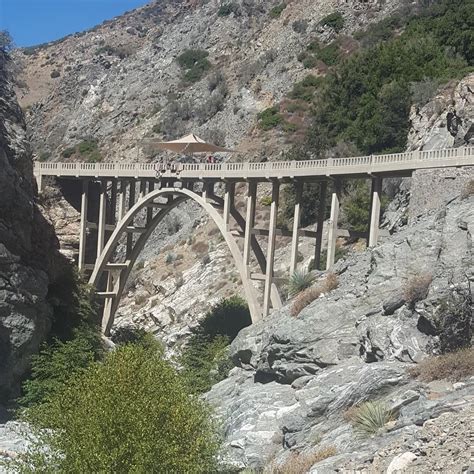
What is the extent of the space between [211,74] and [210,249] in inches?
1380

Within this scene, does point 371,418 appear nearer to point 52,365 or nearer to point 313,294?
point 313,294

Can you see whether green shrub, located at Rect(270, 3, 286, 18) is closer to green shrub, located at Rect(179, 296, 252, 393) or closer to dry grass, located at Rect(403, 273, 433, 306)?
green shrub, located at Rect(179, 296, 252, 393)

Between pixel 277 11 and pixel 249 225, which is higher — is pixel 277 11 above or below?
above

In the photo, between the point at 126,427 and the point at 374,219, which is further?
the point at 374,219

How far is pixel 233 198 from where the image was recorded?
145 feet

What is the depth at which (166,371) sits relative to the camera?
79.1 ft

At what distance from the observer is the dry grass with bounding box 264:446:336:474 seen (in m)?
17.8

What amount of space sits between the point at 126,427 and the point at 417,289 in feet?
32.4

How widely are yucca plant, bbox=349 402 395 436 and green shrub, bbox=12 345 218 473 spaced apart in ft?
12.6

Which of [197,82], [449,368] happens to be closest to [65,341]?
[449,368]

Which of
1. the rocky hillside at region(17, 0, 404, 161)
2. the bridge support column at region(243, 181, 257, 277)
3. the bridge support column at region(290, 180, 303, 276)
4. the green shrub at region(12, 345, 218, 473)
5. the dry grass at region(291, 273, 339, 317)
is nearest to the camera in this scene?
the green shrub at region(12, 345, 218, 473)

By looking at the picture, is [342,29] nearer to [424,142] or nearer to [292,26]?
[292,26]

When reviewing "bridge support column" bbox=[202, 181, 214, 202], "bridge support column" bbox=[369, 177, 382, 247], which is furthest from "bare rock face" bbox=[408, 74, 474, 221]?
"bridge support column" bbox=[202, 181, 214, 202]

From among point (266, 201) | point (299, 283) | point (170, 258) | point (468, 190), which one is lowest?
point (170, 258)
